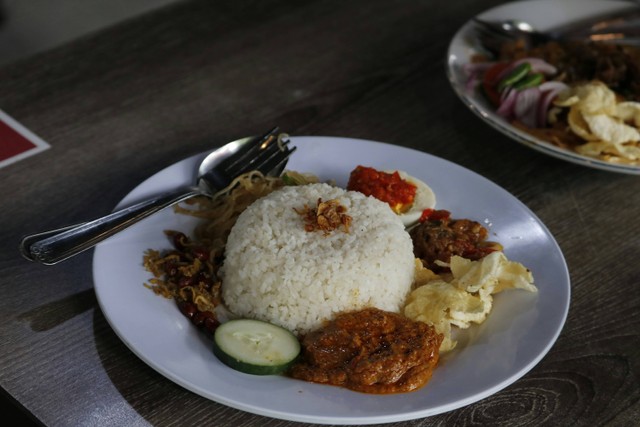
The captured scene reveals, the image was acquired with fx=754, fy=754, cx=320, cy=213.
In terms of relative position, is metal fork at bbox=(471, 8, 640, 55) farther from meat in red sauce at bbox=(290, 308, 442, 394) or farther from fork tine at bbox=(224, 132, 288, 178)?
meat in red sauce at bbox=(290, 308, 442, 394)

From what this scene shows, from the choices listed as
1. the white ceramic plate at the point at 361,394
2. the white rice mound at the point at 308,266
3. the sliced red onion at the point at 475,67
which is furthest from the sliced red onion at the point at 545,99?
the white rice mound at the point at 308,266

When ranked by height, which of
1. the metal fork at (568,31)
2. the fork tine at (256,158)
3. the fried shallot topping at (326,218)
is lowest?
the metal fork at (568,31)

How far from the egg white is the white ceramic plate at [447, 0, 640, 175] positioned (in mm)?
449

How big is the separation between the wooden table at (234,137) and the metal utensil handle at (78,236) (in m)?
0.20

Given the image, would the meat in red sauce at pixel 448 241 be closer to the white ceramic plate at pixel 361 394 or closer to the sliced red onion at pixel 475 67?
the white ceramic plate at pixel 361 394

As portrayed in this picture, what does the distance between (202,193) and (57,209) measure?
1.59ft

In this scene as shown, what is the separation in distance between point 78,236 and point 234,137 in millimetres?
986

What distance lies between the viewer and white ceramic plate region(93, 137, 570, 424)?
1.50 m

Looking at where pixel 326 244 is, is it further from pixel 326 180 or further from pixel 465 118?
pixel 465 118

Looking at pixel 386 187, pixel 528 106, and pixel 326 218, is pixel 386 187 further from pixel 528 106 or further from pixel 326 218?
pixel 528 106

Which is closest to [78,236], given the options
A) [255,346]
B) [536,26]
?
[255,346]

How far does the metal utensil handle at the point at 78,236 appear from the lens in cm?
176

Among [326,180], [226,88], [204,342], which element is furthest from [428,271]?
[226,88]

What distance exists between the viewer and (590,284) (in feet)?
7.00
